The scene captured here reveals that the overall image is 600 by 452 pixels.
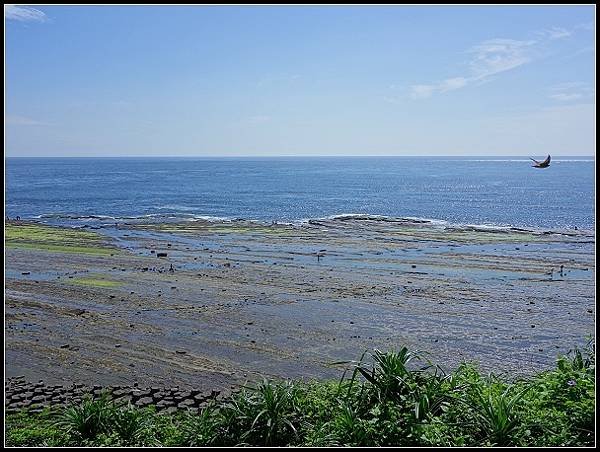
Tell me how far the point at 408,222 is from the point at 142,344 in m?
33.2

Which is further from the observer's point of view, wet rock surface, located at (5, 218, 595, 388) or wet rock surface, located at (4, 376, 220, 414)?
wet rock surface, located at (5, 218, 595, 388)

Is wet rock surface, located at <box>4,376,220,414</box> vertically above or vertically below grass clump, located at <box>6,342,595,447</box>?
below

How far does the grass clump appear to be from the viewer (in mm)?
5539

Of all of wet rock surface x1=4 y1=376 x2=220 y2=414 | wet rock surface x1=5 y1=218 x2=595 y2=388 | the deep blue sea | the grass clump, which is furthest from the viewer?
the deep blue sea

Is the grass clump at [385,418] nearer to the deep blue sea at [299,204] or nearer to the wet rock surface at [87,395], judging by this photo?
the wet rock surface at [87,395]

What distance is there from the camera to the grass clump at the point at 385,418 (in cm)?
554

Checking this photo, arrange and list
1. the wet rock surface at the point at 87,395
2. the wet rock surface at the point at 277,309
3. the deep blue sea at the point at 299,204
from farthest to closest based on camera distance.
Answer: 1. the deep blue sea at the point at 299,204
2. the wet rock surface at the point at 277,309
3. the wet rock surface at the point at 87,395

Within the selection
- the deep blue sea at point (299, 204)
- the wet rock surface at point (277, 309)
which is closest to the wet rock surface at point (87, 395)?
the wet rock surface at point (277, 309)

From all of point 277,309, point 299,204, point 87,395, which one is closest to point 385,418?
point 87,395

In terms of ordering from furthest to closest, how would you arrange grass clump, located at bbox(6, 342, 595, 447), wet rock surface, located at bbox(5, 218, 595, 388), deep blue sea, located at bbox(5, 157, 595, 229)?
1. deep blue sea, located at bbox(5, 157, 595, 229)
2. wet rock surface, located at bbox(5, 218, 595, 388)
3. grass clump, located at bbox(6, 342, 595, 447)

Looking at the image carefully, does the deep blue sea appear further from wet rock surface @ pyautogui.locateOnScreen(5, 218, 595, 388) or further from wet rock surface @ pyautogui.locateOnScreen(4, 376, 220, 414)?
wet rock surface @ pyautogui.locateOnScreen(4, 376, 220, 414)

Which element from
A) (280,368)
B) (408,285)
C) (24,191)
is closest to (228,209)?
(24,191)

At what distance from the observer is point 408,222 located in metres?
44.8

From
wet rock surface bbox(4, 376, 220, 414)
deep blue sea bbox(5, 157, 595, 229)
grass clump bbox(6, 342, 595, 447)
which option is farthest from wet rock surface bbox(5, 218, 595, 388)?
deep blue sea bbox(5, 157, 595, 229)
